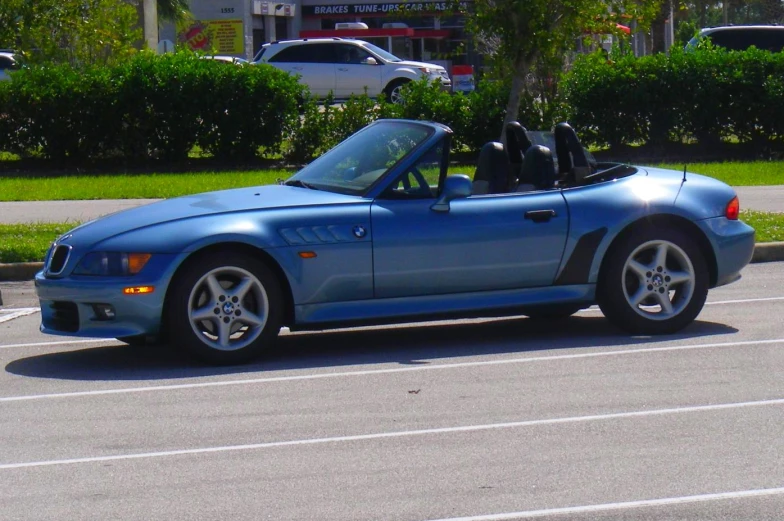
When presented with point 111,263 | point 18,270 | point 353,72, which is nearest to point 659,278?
point 111,263

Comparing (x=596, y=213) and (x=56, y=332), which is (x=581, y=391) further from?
(x=56, y=332)

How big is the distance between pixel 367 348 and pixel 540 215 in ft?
4.75

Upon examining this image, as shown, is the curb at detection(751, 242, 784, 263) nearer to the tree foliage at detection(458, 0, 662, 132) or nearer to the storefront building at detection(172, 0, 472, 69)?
the tree foliage at detection(458, 0, 662, 132)

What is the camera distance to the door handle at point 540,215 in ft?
25.8

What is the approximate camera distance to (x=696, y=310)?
8.22m

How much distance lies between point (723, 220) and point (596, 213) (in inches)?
38.9

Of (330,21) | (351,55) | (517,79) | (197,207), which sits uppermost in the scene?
(330,21)

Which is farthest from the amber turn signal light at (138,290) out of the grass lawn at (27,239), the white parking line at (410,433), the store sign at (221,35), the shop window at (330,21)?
the shop window at (330,21)

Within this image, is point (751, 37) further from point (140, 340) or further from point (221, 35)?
point (221, 35)

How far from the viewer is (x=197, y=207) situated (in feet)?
25.3

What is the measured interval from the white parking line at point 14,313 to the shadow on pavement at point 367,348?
1.85 metres

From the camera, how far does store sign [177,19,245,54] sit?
50781mm

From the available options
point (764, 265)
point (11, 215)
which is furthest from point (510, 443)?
point (11, 215)

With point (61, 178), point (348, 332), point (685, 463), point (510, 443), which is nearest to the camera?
point (685, 463)
